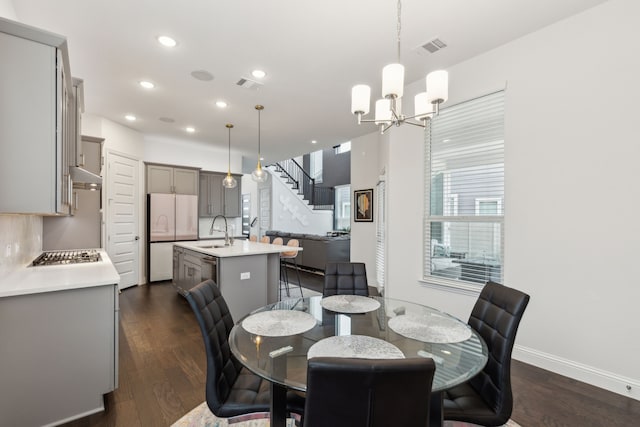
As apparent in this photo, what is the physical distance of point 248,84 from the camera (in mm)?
3641

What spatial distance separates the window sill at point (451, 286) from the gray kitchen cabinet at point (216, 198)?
5032 mm

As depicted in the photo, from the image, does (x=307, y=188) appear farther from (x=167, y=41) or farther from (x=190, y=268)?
(x=167, y=41)

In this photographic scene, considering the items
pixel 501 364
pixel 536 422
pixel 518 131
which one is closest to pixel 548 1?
pixel 518 131

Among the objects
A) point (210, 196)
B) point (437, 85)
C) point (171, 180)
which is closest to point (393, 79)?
point (437, 85)

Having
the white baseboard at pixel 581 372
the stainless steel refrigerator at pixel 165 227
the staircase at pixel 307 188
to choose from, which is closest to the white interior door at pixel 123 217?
the stainless steel refrigerator at pixel 165 227

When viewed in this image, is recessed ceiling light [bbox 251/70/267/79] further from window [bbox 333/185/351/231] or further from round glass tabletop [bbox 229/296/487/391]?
window [bbox 333/185/351/231]

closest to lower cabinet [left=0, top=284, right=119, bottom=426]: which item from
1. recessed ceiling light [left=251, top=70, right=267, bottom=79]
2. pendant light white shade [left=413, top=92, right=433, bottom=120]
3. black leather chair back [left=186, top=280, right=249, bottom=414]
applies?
black leather chair back [left=186, top=280, right=249, bottom=414]

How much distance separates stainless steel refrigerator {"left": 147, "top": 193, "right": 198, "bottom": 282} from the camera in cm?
575

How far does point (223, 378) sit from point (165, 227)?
508 centimetres

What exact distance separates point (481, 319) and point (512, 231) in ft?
4.57

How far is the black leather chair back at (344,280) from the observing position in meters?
2.69

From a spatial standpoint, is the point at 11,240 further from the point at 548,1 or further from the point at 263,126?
the point at 548,1

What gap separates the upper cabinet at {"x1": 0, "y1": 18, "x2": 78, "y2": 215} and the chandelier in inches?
70.0

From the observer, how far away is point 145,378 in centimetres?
246
